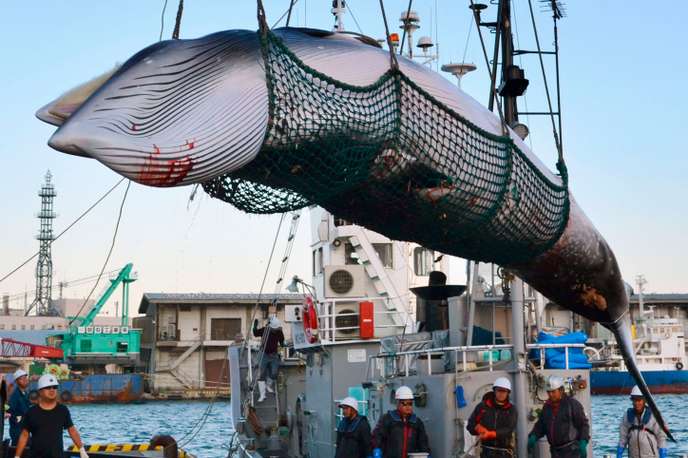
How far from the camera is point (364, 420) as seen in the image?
484 inches

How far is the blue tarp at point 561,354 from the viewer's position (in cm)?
1347

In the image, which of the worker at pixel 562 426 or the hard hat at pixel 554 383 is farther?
the hard hat at pixel 554 383

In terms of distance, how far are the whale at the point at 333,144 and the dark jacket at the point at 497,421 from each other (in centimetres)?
323

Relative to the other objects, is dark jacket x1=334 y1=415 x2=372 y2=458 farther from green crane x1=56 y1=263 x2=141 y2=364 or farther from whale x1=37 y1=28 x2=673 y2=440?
green crane x1=56 y1=263 x2=141 y2=364

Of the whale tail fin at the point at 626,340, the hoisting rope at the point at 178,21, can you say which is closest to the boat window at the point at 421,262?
the whale tail fin at the point at 626,340

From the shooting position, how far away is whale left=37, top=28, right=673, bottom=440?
227 inches

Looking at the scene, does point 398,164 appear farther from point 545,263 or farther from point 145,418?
point 145,418

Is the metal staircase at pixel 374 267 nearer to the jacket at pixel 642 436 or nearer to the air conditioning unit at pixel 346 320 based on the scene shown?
the air conditioning unit at pixel 346 320

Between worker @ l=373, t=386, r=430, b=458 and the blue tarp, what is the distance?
2.50 meters

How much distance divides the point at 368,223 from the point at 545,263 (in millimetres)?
1578

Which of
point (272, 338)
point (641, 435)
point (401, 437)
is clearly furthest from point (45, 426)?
point (272, 338)

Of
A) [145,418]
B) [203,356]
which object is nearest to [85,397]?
[203,356]

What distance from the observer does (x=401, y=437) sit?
38.1ft

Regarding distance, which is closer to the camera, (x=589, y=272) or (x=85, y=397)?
(x=589, y=272)
